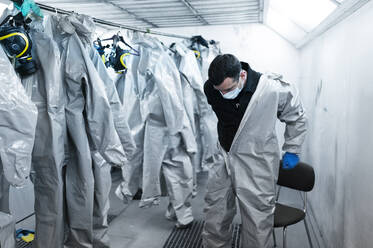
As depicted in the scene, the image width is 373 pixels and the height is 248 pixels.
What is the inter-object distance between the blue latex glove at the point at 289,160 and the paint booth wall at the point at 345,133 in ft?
0.83

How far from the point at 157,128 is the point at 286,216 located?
1131 mm

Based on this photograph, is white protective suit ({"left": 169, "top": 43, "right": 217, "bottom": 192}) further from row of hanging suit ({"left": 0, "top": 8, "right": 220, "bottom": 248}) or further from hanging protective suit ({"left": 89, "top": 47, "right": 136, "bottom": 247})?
hanging protective suit ({"left": 89, "top": 47, "right": 136, "bottom": 247})

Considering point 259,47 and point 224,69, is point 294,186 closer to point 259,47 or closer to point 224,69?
point 224,69

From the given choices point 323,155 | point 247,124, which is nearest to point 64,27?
point 247,124

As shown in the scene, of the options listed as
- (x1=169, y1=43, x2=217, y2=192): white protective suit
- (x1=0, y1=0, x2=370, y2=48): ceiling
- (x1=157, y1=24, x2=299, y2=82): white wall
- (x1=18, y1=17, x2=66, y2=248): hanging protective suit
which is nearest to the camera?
(x1=18, y1=17, x2=66, y2=248): hanging protective suit

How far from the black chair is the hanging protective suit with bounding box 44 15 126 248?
0.95m

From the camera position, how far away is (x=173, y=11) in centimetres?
322

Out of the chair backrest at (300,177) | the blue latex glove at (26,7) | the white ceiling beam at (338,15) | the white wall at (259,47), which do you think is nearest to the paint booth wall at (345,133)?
the white ceiling beam at (338,15)

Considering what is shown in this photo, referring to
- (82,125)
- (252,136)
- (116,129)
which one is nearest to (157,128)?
(116,129)

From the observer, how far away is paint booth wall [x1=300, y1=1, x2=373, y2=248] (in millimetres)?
1441

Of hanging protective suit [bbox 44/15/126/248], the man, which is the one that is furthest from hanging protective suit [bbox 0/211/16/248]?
the man

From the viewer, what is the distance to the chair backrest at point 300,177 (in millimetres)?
1854

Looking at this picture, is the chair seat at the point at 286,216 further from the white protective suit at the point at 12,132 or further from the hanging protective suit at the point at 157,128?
the white protective suit at the point at 12,132

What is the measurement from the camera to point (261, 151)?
1711 millimetres
